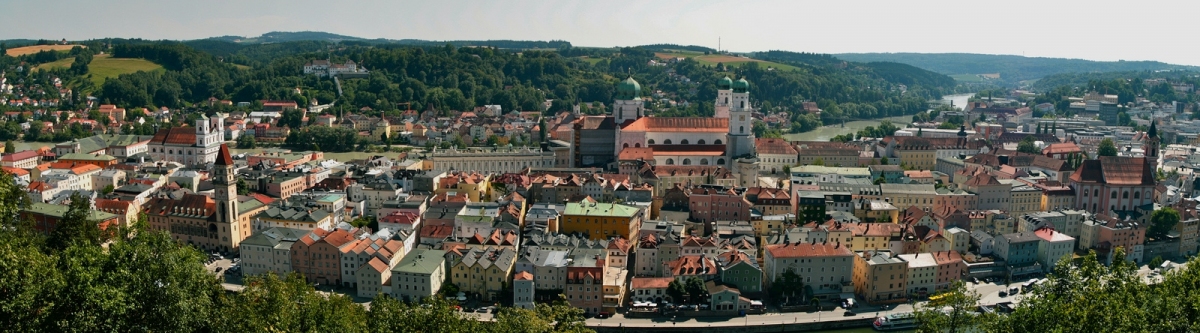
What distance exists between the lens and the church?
127 feet

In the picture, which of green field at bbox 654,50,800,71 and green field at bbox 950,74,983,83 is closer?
green field at bbox 654,50,800,71

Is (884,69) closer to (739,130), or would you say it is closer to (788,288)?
(739,130)

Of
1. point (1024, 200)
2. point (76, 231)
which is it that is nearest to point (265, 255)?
point (76, 231)

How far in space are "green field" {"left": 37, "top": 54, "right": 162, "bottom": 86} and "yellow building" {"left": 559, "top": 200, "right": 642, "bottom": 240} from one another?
6183cm

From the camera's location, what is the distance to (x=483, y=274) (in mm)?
23766

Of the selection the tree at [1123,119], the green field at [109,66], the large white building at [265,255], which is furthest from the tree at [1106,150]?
the green field at [109,66]

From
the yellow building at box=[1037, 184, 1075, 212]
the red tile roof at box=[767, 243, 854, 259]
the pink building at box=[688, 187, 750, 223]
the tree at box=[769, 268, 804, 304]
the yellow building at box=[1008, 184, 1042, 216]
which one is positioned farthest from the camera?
the yellow building at box=[1037, 184, 1075, 212]

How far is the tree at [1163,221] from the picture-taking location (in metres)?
30.2

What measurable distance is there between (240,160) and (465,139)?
56.9ft

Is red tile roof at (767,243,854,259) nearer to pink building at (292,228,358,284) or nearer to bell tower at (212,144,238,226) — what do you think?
pink building at (292,228,358,284)

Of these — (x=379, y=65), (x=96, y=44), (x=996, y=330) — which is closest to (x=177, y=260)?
(x=996, y=330)

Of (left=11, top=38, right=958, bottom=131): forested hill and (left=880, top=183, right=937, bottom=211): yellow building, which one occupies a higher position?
(left=11, top=38, right=958, bottom=131): forested hill

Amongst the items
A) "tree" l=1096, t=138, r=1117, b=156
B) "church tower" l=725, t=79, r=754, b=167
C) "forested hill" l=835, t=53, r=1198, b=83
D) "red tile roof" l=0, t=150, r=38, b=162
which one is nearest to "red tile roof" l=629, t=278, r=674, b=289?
"church tower" l=725, t=79, r=754, b=167

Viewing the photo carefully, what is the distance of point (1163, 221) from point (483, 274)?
72.4 feet
